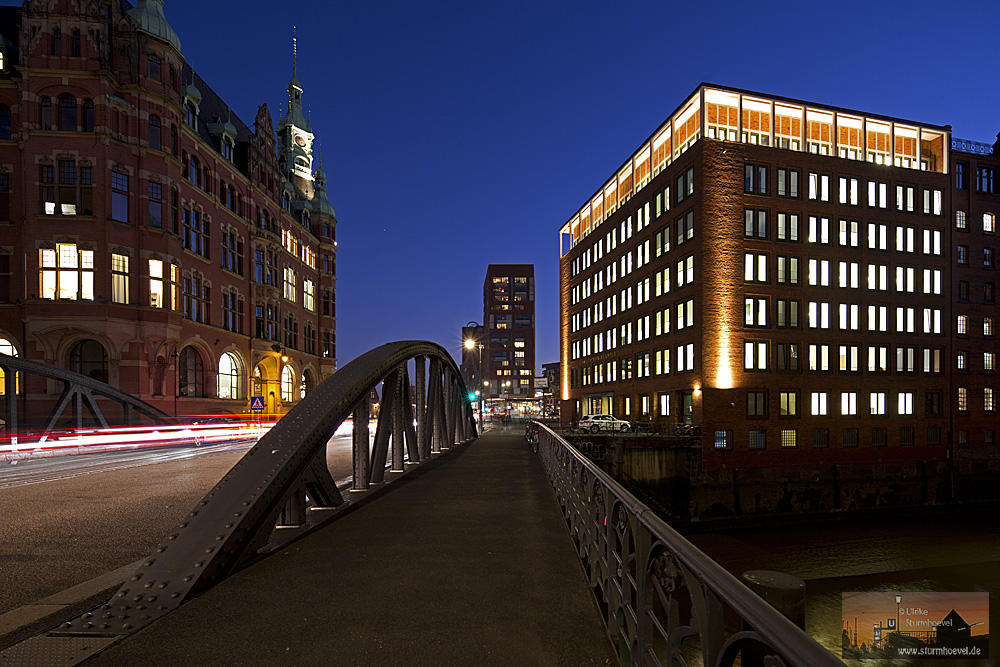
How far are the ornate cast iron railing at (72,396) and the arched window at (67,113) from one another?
40.8 feet

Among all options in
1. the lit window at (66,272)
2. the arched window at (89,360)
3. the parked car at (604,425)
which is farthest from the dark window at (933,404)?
the lit window at (66,272)

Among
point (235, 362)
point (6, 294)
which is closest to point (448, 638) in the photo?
point (6, 294)

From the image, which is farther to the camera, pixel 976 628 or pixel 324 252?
pixel 324 252

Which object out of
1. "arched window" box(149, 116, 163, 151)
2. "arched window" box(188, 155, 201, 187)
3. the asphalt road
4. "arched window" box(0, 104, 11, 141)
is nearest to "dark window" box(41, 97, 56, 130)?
"arched window" box(0, 104, 11, 141)

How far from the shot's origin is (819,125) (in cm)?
4250

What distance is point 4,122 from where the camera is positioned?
28.6 meters

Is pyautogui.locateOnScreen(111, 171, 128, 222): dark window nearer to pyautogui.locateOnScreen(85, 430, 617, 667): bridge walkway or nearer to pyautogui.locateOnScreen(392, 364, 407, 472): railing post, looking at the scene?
pyautogui.locateOnScreen(392, 364, 407, 472): railing post

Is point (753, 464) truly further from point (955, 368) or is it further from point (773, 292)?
point (955, 368)

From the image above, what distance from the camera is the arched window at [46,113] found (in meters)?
28.2

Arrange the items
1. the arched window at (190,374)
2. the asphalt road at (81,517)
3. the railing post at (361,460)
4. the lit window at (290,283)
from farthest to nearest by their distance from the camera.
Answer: the lit window at (290,283)
the arched window at (190,374)
the railing post at (361,460)
the asphalt road at (81,517)

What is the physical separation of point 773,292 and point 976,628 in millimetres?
22969

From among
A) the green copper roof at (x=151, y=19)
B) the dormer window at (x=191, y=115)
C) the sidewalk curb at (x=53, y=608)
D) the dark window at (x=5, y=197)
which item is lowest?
the sidewalk curb at (x=53, y=608)

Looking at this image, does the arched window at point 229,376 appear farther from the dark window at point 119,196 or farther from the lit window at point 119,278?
the dark window at point 119,196

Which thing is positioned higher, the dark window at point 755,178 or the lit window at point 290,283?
the dark window at point 755,178
